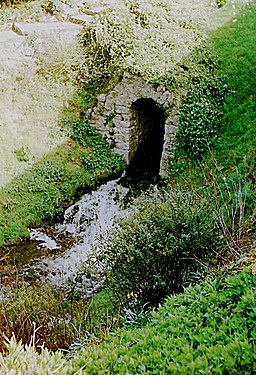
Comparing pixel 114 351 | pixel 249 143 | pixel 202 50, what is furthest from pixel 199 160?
pixel 114 351

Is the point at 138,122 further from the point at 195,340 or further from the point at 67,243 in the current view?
the point at 195,340

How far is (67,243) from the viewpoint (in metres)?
8.80

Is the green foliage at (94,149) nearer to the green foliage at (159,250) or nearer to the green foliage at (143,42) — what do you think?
the green foliage at (143,42)

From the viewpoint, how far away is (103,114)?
10836 millimetres

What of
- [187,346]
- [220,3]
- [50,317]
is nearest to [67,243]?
[50,317]

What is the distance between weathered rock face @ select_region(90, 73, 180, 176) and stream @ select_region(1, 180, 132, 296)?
47.5 inches

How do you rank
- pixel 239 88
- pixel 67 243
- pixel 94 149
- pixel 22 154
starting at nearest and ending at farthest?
1. pixel 67 243
2. pixel 22 154
3. pixel 239 88
4. pixel 94 149

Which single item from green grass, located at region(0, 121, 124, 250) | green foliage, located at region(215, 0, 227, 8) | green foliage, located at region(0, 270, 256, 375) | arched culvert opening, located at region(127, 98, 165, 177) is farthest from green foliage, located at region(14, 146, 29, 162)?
green foliage, located at region(215, 0, 227, 8)

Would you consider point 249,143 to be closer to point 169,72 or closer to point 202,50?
point 169,72

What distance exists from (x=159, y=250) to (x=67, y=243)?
3.66 metres

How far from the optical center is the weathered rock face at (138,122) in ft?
33.3

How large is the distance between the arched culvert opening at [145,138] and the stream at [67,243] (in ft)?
3.53

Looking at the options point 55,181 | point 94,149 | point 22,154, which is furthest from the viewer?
point 94,149

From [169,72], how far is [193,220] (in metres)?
5.62
